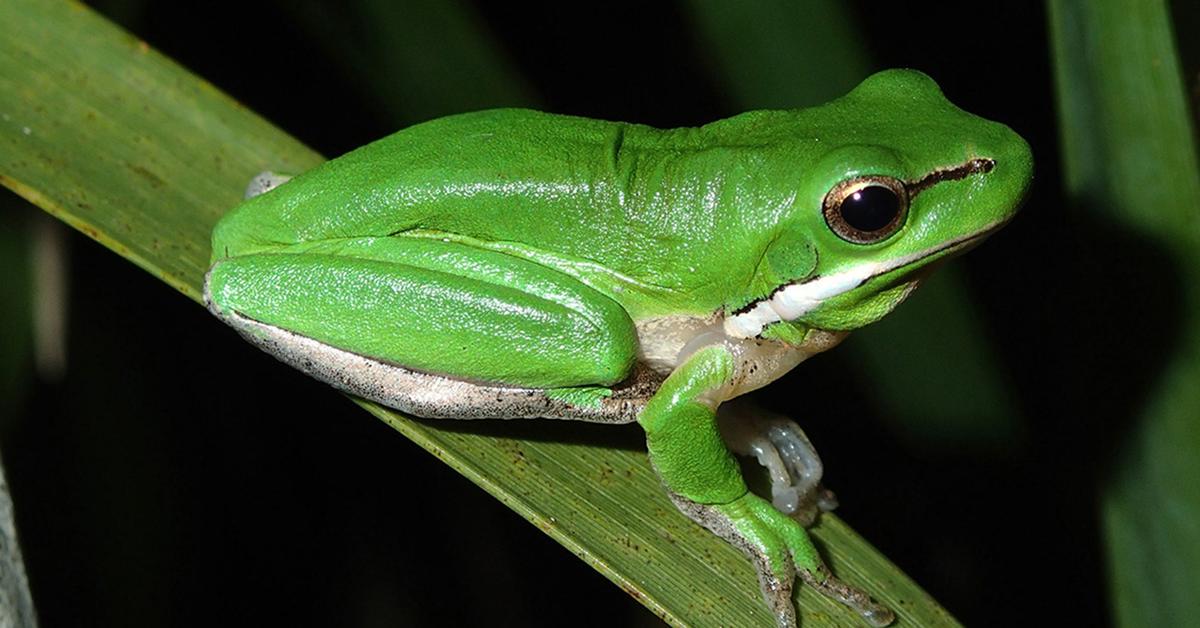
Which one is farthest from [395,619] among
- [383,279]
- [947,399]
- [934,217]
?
[934,217]

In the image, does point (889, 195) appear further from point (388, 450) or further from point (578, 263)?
point (388, 450)

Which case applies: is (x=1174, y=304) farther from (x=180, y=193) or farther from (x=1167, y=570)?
(x=180, y=193)

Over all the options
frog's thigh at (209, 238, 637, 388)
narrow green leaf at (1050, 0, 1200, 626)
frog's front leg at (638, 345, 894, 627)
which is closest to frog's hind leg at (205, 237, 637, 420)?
frog's thigh at (209, 238, 637, 388)

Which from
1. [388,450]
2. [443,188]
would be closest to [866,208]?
[443,188]

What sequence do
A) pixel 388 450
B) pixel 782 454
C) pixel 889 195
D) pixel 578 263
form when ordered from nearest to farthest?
pixel 889 195 < pixel 578 263 < pixel 782 454 < pixel 388 450

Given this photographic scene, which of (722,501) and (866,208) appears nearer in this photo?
(866,208)
